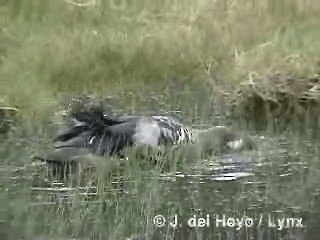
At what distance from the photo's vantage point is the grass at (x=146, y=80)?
3.98ft

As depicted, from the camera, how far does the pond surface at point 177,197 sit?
1210 millimetres

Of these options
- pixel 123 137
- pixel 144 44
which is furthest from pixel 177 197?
pixel 144 44

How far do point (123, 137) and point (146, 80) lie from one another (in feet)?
0.37

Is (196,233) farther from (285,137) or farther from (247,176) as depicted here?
(285,137)

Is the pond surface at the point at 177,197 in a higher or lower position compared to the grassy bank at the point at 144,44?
lower

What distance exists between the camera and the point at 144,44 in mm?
1240

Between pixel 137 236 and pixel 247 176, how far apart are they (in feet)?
0.75

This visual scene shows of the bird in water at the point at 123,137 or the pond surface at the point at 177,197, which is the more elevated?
the bird in water at the point at 123,137

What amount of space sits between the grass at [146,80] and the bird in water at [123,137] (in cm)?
2

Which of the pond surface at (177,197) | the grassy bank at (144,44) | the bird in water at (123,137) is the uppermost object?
the grassy bank at (144,44)

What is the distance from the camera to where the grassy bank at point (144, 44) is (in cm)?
123

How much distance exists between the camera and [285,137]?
49.1 inches

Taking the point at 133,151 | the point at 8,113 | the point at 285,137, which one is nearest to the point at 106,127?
the point at 133,151

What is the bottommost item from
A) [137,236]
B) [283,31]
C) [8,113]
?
[137,236]
